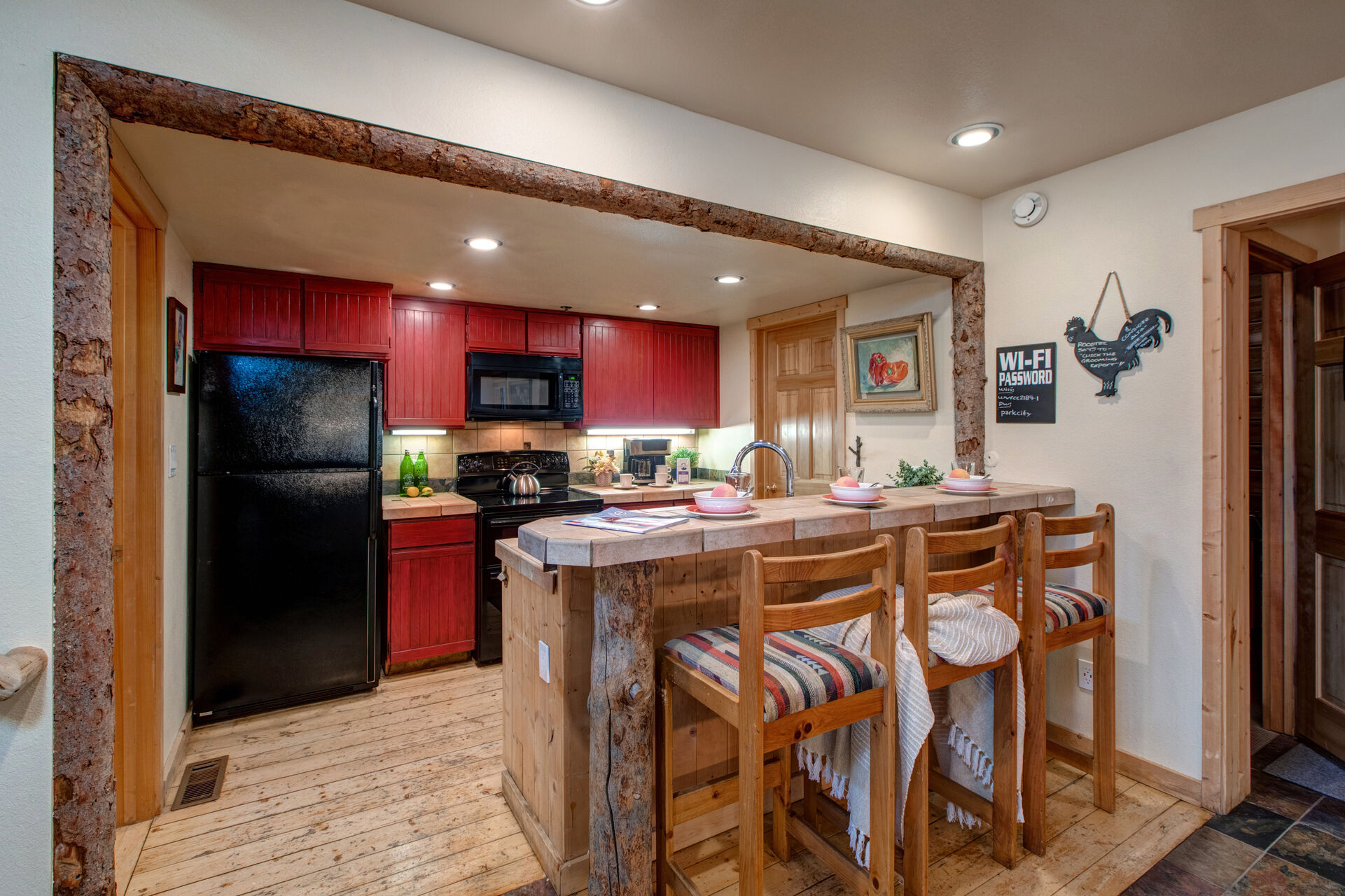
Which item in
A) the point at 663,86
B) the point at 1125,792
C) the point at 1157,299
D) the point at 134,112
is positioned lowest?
the point at 1125,792

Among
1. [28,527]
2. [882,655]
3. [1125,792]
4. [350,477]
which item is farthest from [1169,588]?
[350,477]

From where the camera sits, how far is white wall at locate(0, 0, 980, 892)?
1.27 meters

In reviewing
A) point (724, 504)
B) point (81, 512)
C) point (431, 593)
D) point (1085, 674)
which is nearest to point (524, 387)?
point (431, 593)

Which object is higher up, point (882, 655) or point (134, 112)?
point (134, 112)

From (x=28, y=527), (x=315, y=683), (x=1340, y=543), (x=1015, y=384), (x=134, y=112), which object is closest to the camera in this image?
(x=28, y=527)

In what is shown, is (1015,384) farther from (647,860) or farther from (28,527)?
(28,527)

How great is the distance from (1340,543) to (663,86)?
3.20 m

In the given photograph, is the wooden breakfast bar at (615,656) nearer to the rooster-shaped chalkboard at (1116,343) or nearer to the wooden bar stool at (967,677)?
the wooden bar stool at (967,677)

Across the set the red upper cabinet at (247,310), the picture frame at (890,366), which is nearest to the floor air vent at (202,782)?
the red upper cabinet at (247,310)

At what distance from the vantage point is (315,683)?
122 inches

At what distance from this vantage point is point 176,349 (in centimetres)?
255

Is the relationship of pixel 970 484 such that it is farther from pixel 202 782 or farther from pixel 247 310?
pixel 247 310

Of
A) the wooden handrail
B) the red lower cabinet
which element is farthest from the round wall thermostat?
the wooden handrail

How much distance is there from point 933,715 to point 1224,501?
1.42 m
